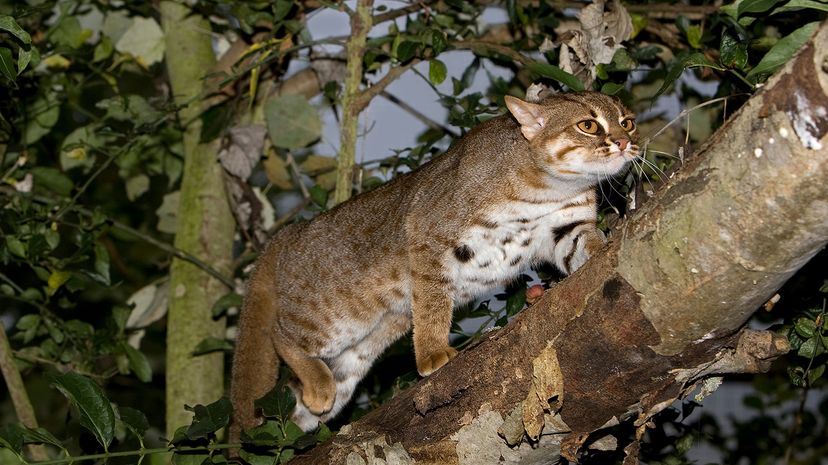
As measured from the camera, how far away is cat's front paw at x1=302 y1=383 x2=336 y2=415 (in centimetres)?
507

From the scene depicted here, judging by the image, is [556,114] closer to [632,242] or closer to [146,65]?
[632,242]

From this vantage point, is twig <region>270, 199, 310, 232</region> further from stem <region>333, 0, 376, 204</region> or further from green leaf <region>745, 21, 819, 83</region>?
green leaf <region>745, 21, 819, 83</region>

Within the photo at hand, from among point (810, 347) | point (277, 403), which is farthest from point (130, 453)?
point (810, 347)

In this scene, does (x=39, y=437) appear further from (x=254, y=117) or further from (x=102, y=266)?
(x=254, y=117)

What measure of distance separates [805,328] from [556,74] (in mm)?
1446

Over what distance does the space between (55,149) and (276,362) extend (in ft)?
8.35

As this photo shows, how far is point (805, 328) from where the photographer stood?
3.68m

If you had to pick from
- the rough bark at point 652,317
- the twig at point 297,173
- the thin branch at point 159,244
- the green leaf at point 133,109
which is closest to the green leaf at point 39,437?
the rough bark at point 652,317

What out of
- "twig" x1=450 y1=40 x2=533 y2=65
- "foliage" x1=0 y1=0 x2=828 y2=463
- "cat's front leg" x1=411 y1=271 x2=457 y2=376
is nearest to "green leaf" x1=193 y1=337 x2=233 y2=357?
"foliage" x1=0 y1=0 x2=828 y2=463

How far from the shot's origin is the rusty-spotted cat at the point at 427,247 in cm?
454

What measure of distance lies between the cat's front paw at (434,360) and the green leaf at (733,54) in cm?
161

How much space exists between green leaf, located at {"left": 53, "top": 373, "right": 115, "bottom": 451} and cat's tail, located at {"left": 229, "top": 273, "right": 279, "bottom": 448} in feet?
4.53

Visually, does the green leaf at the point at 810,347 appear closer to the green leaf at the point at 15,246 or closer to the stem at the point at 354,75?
the stem at the point at 354,75

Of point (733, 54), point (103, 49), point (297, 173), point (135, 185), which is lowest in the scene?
point (135, 185)
